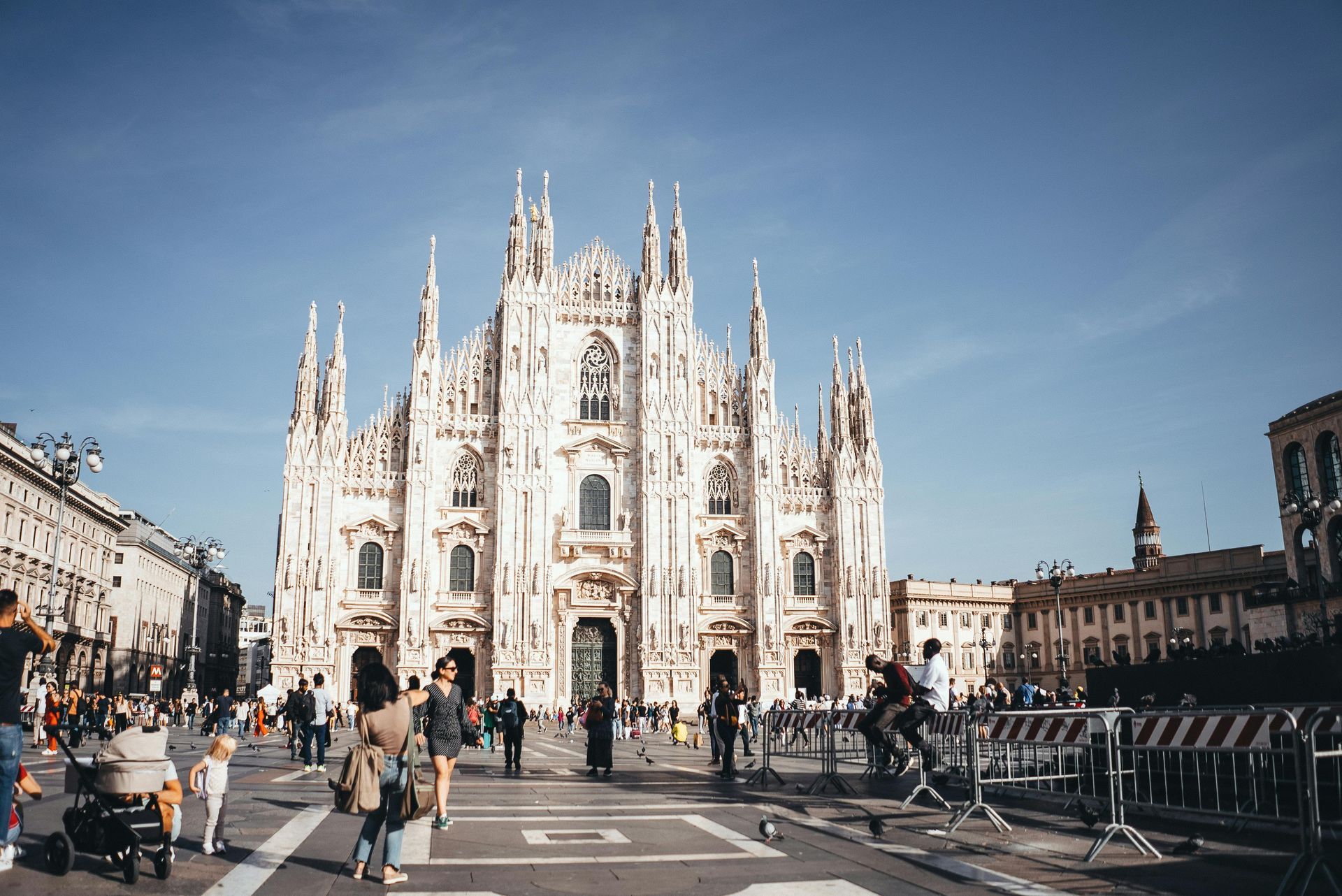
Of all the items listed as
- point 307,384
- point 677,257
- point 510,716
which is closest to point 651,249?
point 677,257

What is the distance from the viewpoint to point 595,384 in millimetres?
49406

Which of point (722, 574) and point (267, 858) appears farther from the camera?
point (722, 574)

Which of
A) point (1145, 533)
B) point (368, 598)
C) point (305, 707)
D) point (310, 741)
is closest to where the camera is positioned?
point (305, 707)

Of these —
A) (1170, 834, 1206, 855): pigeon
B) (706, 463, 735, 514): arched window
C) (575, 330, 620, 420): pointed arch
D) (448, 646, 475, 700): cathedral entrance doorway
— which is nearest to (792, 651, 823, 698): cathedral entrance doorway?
(706, 463, 735, 514): arched window

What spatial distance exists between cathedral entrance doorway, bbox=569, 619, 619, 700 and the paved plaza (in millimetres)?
32206

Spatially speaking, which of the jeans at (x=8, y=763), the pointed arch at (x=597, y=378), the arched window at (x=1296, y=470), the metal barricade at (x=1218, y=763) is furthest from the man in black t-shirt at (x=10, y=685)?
the arched window at (x=1296, y=470)

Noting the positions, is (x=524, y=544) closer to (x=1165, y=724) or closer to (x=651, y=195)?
(x=651, y=195)

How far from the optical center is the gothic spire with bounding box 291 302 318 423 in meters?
45.3

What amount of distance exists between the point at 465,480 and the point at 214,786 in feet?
125

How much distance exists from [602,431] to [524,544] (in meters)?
6.35

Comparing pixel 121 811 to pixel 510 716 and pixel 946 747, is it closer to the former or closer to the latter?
pixel 946 747

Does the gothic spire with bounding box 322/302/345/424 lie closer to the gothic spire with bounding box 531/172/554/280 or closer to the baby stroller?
the gothic spire with bounding box 531/172/554/280

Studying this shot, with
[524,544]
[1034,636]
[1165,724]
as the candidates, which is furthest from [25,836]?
[1034,636]

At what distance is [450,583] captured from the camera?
46.1 m
